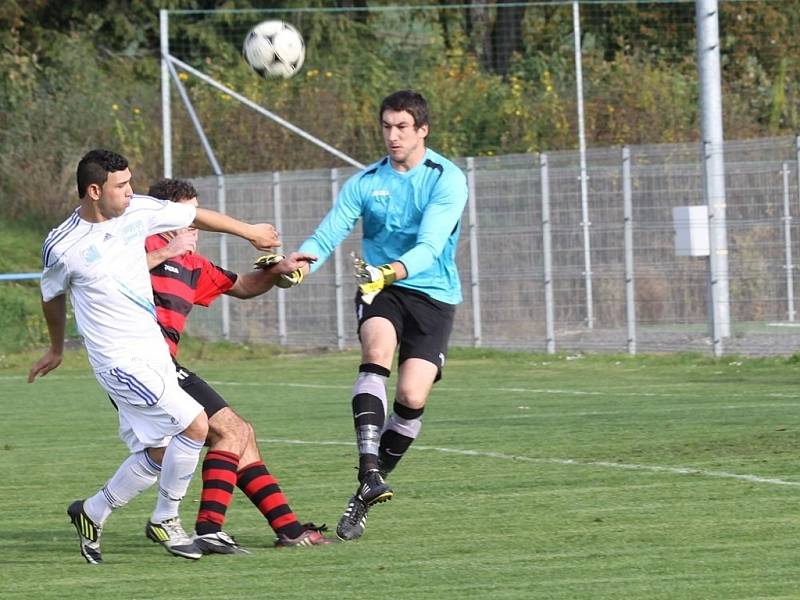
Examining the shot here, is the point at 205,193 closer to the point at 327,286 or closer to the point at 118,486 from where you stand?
the point at 327,286

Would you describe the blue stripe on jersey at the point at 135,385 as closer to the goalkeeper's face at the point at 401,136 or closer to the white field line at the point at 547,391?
the goalkeeper's face at the point at 401,136

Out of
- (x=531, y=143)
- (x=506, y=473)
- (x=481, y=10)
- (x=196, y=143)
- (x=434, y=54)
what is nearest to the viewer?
(x=506, y=473)

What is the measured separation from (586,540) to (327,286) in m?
16.4

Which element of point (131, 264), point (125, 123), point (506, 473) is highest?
point (125, 123)

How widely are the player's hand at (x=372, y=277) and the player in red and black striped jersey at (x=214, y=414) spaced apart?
280mm

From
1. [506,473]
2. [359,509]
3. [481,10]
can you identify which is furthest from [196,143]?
[359,509]

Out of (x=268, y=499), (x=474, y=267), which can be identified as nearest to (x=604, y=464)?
(x=268, y=499)

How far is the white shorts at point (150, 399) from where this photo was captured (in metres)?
7.79

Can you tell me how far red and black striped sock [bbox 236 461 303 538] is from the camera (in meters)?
8.28

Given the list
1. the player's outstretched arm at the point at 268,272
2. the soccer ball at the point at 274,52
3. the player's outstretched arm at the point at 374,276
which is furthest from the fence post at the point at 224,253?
the player's outstretched arm at the point at 374,276

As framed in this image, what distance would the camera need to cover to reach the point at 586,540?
8.04 metres

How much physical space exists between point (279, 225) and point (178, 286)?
15763mm

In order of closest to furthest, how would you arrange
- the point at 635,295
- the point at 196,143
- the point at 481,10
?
the point at 635,295 → the point at 196,143 → the point at 481,10

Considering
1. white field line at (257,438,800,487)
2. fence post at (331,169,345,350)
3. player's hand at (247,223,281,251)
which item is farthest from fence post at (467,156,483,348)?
player's hand at (247,223,281,251)
